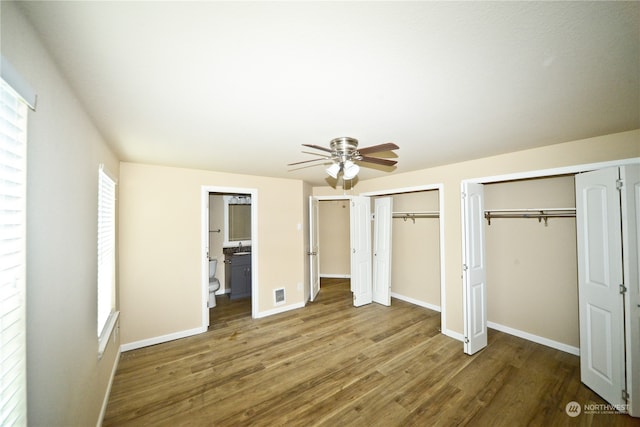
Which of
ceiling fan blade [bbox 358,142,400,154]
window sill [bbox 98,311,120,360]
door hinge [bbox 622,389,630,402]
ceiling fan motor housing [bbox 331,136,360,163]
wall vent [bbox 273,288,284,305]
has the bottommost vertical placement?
door hinge [bbox 622,389,630,402]

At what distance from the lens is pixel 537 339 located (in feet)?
10.1

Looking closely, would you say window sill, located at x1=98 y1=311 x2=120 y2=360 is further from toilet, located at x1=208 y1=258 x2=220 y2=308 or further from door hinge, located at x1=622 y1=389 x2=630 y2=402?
door hinge, located at x1=622 y1=389 x2=630 y2=402

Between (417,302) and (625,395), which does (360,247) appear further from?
(625,395)

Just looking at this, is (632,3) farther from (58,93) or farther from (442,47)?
(58,93)

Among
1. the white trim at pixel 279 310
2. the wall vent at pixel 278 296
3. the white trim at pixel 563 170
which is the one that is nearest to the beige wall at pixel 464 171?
the white trim at pixel 563 170

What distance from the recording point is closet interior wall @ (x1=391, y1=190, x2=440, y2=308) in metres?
4.15

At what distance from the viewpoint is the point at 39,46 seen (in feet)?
3.19

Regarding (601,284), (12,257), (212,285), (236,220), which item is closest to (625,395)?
(601,284)

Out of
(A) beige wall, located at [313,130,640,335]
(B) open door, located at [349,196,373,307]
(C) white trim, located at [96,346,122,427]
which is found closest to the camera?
(C) white trim, located at [96,346,122,427]

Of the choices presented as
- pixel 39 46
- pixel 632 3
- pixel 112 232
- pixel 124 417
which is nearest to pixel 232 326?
pixel 124 417

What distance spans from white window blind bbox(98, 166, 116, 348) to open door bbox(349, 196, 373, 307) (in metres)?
3.43

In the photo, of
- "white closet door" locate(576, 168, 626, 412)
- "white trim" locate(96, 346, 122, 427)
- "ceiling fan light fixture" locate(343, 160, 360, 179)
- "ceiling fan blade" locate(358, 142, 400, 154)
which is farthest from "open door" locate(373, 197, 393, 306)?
"white trim" locate(96, 346, 122, 427)

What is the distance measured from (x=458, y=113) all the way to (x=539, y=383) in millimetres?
2792

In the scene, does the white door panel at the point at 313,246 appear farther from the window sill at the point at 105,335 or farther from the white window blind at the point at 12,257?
the white window blind at the point at 12,257
